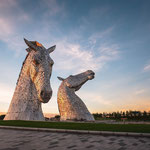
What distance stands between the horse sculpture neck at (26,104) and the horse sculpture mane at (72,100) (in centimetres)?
723

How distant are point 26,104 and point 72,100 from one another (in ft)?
26.9

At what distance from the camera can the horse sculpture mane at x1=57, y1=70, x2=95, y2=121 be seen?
58.4 ft

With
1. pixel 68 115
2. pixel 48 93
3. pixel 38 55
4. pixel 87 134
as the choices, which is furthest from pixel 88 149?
pixel 68 115

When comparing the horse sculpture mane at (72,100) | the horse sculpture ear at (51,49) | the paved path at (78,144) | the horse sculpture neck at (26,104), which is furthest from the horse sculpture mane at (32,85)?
the horse sculpture mane at (72,100)

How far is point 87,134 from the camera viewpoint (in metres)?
5.99

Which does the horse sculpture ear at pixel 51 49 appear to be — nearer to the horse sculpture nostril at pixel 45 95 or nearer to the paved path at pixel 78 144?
the horse sculpture nostril at pixel 45 95

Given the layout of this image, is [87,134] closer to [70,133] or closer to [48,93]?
[70,133]

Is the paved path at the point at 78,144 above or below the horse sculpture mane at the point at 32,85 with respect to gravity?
below

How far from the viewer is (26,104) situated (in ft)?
34.8

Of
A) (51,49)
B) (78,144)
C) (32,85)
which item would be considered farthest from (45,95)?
(78,144)

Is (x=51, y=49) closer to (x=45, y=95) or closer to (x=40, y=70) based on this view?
(x=40, y=70)

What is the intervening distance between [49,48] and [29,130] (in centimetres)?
672

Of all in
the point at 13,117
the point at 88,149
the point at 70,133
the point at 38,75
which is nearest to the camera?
the point at 88,149

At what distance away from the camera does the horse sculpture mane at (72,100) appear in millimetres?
17812
